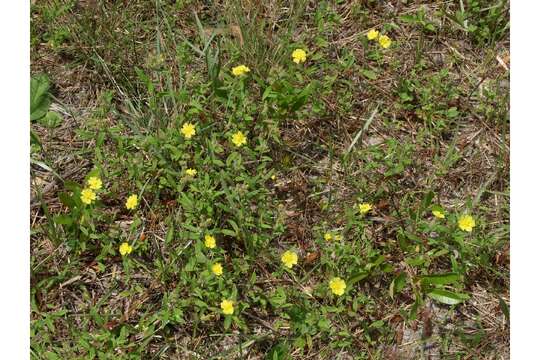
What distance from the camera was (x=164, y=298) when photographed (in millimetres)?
2781

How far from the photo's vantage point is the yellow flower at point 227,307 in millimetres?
2711

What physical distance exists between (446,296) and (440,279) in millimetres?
84

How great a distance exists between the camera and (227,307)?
8.93 ft

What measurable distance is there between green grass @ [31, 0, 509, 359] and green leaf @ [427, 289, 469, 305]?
1cm

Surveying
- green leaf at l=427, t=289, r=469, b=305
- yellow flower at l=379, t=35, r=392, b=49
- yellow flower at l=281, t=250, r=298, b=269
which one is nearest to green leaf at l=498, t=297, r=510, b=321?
green leaf at l=427, t=289, r=469, b=305

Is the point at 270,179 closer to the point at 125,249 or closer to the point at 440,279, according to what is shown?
the point at 125,249

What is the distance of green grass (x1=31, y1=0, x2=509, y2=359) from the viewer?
9.32 ft

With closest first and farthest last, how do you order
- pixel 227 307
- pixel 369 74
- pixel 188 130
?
pixel 227 307, pixel 188 130, pixel 369 74

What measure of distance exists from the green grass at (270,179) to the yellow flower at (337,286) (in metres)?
0.06

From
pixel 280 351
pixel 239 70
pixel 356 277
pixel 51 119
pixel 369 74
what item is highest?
pixel 239 70

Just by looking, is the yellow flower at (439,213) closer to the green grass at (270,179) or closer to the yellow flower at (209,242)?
the green grass at (270,179)

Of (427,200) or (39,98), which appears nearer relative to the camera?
(427,200)

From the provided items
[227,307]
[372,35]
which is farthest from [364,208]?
[372,35]

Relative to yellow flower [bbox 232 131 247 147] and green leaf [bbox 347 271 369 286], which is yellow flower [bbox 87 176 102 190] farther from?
green leaf [bbox 347 271 369 286]
